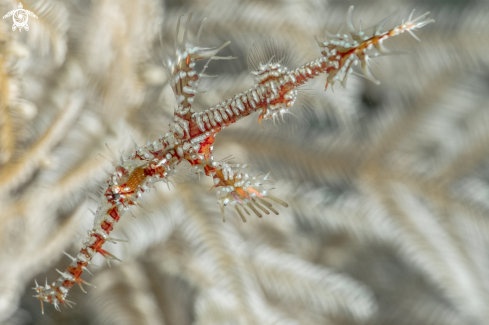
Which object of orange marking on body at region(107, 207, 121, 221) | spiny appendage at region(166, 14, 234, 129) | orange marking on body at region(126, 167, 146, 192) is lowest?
orange marking on body at region(107, 207, 121, 221)

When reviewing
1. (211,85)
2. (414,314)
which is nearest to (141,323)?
(211,85)

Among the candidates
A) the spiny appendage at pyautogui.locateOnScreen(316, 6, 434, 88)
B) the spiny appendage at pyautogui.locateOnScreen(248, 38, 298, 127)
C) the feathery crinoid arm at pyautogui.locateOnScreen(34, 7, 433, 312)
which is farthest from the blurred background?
the spiny appendage at pyautogui.locateOnScreen(316, 6, 434, 88)

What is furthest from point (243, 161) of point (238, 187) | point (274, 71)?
point (274, 71)

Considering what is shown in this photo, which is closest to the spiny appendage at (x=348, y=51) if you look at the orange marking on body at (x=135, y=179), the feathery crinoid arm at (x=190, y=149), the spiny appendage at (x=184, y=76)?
the feathery crinoid arm at (x=190, y=149)

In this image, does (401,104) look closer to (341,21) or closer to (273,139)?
(341,21)

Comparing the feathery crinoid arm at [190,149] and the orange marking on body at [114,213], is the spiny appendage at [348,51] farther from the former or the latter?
the orange marking on body at [114,213]

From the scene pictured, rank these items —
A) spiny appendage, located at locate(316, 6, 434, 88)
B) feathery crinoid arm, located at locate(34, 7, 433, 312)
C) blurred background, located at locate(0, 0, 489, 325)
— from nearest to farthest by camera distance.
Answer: spiny appendage, located at locate(316, 6, 434, 88) → feathery crinoid arm, located at locate(34, 7, 433, 312) → blurred background, located at locate(0, 0, 489, 325)

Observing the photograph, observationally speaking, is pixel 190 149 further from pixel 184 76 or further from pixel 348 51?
pixel 348 51

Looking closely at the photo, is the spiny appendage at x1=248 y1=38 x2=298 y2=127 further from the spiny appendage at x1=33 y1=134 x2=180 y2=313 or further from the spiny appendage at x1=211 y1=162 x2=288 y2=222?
the spiny appendage at x1=33 y1=134 x2=180 y2=313

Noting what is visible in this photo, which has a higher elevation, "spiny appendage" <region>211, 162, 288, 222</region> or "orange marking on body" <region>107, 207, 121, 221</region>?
"spiny appendage" <region>211, 162, 288, 222</region>
